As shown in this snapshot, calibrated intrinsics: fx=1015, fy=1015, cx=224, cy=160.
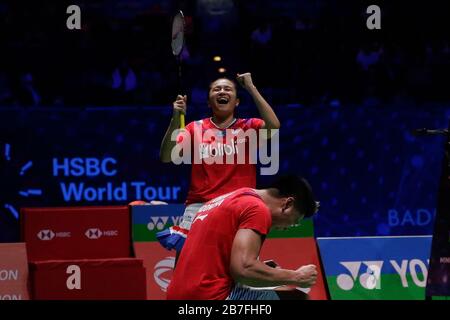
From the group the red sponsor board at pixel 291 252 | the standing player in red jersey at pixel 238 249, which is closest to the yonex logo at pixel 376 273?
the red sponsor board at pixel 291 252

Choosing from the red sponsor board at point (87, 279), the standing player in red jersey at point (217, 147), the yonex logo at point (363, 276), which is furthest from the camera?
the yonex logo at point (363, 276)

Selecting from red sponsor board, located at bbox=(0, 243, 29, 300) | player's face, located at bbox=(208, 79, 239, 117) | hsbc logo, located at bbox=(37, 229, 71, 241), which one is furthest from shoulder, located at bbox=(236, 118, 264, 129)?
hsbc logo, located at bbox=(37, 229, 71, 241)

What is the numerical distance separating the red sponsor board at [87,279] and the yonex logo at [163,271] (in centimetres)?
50

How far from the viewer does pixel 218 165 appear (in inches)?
263

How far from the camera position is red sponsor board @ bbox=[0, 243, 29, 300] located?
7480 millimetres

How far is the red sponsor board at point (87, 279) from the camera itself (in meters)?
7.43

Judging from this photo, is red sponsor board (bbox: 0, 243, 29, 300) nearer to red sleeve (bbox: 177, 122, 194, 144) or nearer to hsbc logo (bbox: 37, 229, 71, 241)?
hsbc logo (bbox: 37, 229, 71, 241)

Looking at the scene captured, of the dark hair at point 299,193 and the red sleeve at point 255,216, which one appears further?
the dark hair at point 299,193

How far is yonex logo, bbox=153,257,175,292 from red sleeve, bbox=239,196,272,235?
12.2 ft

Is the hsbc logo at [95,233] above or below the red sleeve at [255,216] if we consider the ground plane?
below

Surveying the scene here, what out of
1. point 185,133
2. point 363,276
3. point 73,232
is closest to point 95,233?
point 73,232

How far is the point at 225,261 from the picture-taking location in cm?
443

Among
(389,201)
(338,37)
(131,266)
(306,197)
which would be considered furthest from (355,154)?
(306,197)

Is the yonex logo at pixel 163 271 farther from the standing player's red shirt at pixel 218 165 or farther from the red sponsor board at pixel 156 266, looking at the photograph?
the standing player's red shirt at pixel 218 165
